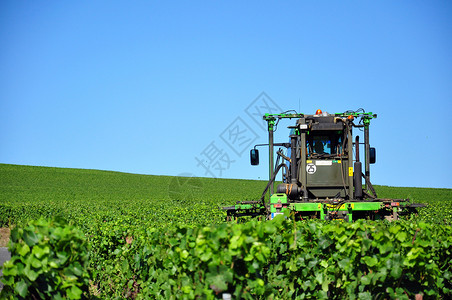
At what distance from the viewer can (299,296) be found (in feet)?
21.1

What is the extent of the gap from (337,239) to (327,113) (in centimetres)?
632

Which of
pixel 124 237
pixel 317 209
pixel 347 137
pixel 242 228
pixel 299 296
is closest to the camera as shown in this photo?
pixel 242 228

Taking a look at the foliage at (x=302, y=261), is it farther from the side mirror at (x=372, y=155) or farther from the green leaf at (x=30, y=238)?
the side mirror at (x=372, y=155)

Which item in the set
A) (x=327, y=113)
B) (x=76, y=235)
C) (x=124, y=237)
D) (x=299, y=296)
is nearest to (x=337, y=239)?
(x=299, y=296)

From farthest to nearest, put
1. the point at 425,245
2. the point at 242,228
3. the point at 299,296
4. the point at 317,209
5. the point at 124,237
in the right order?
the point at 317,209 < the point at 124,237 < the point at 299,296 < the point at 425,245 < the point at 242,228

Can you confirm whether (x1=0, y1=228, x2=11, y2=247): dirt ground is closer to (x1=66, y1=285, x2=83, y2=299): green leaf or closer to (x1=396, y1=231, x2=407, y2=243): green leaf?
(x1=66, y1=285, x2=83, y2=299): green leaf

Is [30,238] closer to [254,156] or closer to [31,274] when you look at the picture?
[31,274]

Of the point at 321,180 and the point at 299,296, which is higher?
the point at 321,180

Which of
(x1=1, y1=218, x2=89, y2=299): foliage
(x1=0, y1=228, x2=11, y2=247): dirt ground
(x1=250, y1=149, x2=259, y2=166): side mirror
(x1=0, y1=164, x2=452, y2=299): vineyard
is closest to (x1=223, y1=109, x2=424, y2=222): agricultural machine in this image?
(x1=250, y1=149, x2=259, y2=166): side mirror

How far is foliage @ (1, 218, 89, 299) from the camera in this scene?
541cm

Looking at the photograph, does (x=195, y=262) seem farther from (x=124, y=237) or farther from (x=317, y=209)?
(x=317, y=209)

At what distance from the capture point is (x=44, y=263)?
17.6 feet

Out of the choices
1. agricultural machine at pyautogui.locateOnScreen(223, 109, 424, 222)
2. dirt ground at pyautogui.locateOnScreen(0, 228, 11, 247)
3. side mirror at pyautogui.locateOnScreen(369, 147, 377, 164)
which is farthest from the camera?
dirt ground at pyautogui.locateOnScreen(0, 228, 11, 247)

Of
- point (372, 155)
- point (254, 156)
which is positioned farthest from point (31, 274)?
point (372, 155)
